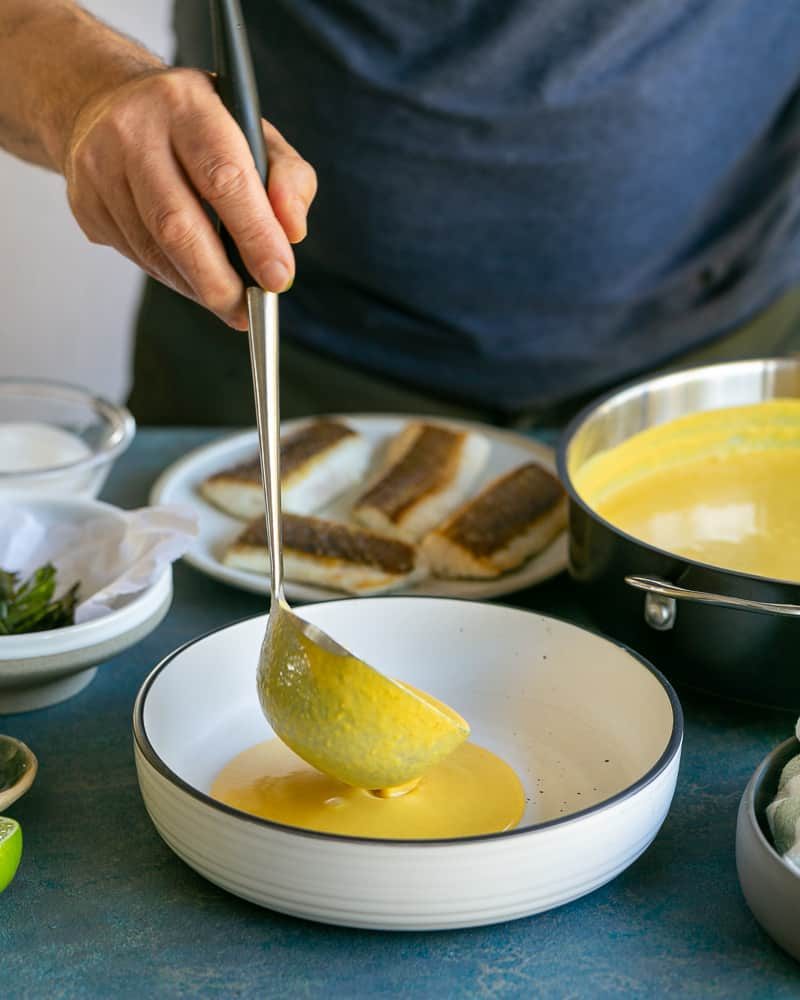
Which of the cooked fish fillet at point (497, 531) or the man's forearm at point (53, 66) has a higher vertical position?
the man's forearm at point (53, 66)

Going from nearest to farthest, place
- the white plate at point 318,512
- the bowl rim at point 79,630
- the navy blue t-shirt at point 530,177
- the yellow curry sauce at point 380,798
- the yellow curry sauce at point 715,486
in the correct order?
the yellow curry sauce at point 380,798, the bowl rim at point 79,630, the yellow curry sauce at point 715,486, the white plate at point 318,512, the navy blue t-shirt at point 530,177

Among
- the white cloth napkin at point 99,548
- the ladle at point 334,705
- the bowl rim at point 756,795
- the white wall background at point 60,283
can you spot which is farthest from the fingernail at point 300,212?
the white wall background at point 60,283

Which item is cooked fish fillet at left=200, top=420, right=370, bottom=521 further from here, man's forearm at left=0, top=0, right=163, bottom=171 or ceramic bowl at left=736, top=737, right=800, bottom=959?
ceramic bowl at left=736, top=737, right=800, bottom=959

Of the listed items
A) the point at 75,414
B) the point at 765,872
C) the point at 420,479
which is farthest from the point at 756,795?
the point at 75,414

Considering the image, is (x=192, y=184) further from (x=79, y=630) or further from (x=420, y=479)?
(x=420, y=479)

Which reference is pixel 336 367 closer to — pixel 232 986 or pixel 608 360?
pixel 608 360

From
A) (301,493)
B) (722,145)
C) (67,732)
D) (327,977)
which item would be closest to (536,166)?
(722,145)

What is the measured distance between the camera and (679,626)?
916 millimetres

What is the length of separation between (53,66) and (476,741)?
26.5 inches

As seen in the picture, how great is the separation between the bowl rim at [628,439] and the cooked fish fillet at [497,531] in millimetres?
96

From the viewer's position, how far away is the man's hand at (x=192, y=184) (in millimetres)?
878

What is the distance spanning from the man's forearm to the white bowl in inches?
18.8

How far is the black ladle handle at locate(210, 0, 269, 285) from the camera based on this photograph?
854 millimetres

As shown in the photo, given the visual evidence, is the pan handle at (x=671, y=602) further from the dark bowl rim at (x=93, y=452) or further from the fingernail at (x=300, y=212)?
the dark bowl rim at (x=93, y=452)
